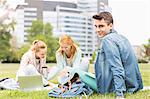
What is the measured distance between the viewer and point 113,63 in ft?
9.73

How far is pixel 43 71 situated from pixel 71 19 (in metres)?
60.8

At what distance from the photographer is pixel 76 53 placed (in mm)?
4082

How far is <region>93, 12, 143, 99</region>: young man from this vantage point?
9.98 feet

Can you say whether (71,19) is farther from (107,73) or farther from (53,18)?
(107,73)

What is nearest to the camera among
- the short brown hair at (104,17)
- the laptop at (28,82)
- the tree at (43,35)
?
the short brown hair at (104,17)

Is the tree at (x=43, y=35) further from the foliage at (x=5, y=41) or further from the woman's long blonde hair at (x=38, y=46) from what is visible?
the woman's long blonde hair at (x=38, y=46)

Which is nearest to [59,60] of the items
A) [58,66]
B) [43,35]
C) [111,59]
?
[58,66]

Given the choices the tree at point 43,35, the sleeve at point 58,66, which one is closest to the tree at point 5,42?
the tree at point 43,35

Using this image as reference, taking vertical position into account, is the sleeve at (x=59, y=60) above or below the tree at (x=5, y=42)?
above

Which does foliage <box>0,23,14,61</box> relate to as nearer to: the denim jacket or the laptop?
the laptop

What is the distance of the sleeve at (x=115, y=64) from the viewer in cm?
281

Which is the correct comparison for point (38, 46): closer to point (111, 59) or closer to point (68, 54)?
point (68, 54)

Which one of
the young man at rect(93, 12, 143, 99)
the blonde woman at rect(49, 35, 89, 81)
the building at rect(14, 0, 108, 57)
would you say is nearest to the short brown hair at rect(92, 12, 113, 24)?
the young man at rect(93, 12, 143, 99)

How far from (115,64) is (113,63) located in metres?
0.02
